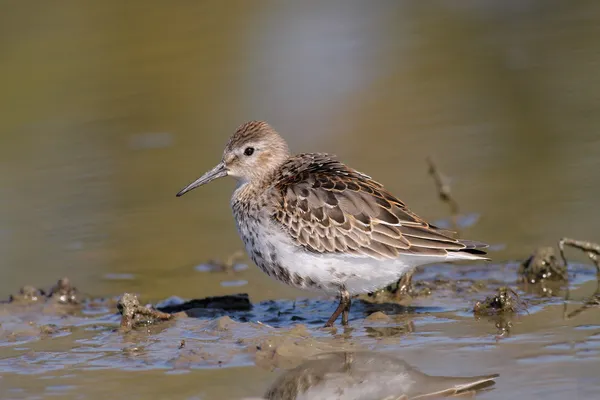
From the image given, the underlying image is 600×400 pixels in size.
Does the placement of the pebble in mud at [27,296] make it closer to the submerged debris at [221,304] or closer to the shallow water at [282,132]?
the shallow water at [282,132]

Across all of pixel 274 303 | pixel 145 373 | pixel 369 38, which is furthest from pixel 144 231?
pixel 369 38

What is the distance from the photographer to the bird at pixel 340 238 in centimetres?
758

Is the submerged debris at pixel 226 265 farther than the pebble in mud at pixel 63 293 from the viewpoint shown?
Yes

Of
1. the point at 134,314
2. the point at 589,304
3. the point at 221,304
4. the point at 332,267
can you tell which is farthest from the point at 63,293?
the point at 589,304

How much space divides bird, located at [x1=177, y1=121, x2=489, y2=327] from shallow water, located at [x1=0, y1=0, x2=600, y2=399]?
377 millimetres

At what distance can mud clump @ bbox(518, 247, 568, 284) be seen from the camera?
26.8 feet

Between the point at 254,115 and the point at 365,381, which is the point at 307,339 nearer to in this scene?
the point at 365,381

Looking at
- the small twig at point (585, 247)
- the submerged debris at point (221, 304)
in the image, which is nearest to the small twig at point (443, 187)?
the small twig at point (585, 247)

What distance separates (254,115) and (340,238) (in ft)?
18.8

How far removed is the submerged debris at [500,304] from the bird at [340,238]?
0.31 metres

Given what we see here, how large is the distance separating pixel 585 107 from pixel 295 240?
5743mm

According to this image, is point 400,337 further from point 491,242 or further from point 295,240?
point 491,242

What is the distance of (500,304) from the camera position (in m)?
7.41

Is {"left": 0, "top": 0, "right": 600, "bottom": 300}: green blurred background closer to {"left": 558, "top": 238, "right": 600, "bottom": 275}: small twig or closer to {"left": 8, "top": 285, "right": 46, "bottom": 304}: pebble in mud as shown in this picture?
{"left": 8, "top": 285, "right": 46, "bottom": 304}: pebble in mud
